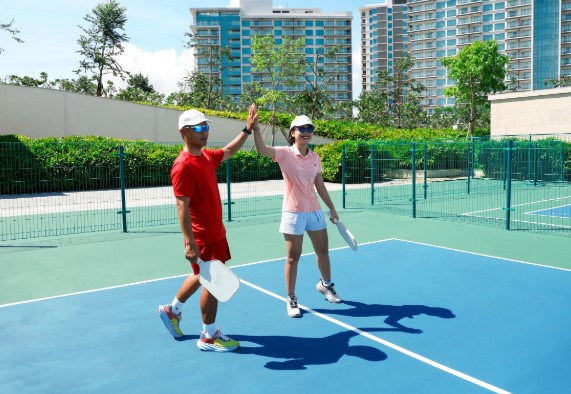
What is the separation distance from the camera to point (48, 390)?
4.14m

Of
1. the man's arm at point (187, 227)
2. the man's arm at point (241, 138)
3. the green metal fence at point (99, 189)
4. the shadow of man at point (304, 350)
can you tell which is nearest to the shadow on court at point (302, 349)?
the shadow of man at point (304, 350)

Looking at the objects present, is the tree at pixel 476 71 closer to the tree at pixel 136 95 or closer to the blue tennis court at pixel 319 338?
the tree at pixel 136 95

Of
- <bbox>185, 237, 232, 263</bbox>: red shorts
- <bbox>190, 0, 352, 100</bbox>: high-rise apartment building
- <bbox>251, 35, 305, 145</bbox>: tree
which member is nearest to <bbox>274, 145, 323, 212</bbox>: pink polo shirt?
<bbox>185, 237, 232, 263</bbox>: red shorts

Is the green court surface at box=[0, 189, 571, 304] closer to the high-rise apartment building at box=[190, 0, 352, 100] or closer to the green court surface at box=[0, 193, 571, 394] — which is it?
the green court surface at box=[0, 193, 571, 394]

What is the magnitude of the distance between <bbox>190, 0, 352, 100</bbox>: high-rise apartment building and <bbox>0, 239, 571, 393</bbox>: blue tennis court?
131316mm

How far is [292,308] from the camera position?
5836 mm

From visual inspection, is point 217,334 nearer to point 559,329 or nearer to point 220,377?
point 220,377

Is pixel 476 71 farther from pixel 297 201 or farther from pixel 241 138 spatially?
pixel 241 138

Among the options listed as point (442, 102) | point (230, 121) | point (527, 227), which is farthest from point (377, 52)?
point (527, 227)

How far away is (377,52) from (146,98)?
417ft

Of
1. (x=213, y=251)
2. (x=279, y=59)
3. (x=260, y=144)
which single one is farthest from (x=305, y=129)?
(x=279, y=59)

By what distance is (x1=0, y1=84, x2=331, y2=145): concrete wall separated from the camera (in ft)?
92.4

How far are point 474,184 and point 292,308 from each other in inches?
762

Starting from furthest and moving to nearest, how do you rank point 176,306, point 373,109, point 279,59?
point 373,109
point 279,59
point 176,306
